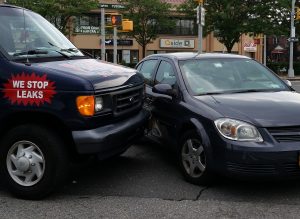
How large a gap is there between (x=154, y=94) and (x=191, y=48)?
154ft

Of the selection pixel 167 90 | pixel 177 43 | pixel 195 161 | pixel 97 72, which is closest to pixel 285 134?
pixel 195 161

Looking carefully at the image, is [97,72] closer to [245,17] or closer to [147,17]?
[245,17]

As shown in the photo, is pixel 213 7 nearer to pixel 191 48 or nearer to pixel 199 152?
pixel 191 48

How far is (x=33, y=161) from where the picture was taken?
4.80 metres

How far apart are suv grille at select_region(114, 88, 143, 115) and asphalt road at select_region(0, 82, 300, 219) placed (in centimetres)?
86

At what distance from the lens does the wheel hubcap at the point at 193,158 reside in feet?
16.9

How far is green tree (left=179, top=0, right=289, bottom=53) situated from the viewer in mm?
33906

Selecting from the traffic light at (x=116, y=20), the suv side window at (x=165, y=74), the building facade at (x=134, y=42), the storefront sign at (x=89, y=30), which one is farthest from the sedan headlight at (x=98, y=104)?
the storefront sign at (x=89, y=30)

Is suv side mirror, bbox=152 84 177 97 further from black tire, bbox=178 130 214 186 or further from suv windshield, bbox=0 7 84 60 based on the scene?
suv windshield, bbox=0 7 84 60

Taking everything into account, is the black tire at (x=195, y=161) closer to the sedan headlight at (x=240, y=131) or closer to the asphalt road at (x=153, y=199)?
the asphalt road at (x=153, y=199)

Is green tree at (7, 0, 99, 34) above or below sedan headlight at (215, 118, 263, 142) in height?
above

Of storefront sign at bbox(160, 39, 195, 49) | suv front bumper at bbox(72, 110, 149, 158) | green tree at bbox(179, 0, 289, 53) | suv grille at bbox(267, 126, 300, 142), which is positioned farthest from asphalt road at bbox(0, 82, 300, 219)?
storefront sign at bbox(160, 39, 195, 49)

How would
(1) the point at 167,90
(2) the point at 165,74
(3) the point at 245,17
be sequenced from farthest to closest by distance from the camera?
(3) the point at 245,17 → (2) the point at 165,74 → (1) the point at 167,90

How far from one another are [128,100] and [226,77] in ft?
4.64
